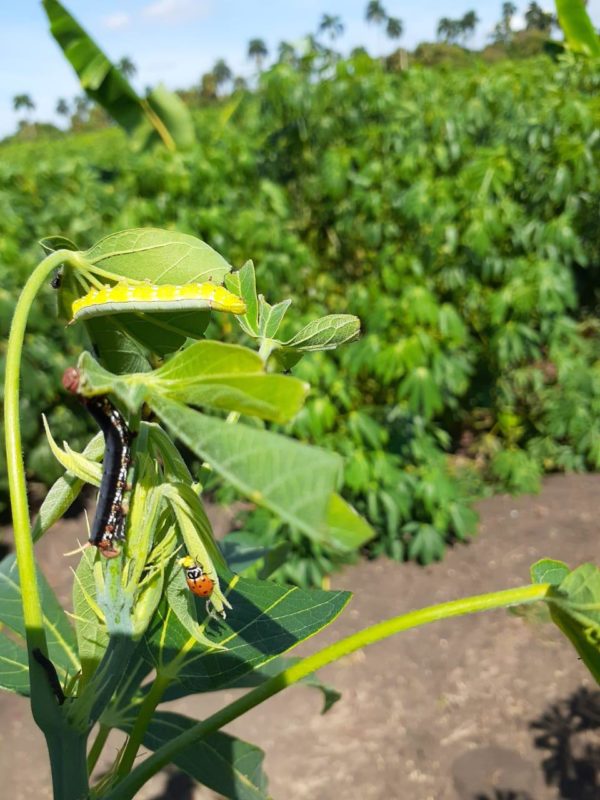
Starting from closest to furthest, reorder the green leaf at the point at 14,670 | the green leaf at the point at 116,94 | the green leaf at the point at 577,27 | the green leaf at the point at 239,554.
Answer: the green leaf at the point at 14,670 < the green leaf at the point at 239,554 < the green leaf at the point at 116,94 < the green leaf at the point at 577,27

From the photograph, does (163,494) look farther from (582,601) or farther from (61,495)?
(582,601)

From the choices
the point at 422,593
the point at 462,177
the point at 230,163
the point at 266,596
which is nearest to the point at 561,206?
the point at 462,177

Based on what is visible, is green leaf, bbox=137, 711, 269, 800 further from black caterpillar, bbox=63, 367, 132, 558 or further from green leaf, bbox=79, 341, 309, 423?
green leaf, bbox=79, 341, 309, 423

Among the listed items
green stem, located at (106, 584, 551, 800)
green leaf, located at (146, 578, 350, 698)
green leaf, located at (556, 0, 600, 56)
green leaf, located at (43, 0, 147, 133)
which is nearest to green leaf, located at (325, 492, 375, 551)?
green stem, located at (106, 584, 551, 800)

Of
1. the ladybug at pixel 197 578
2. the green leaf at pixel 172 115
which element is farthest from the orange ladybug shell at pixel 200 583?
the green leaf at pixel 172 115

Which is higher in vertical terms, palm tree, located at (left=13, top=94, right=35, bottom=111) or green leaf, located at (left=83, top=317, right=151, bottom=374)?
palm tree, located at (left=13, top=94, right=35, bottom=111)

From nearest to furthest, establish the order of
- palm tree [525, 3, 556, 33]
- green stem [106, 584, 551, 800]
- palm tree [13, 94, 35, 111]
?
green stem [106, 584, 551, 800]
palm tree [525, 3, 556, 33]
palm tree [13, 94, 35, 111]

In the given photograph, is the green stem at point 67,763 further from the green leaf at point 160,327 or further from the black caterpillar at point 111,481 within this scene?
the green leaf at point 160,327
